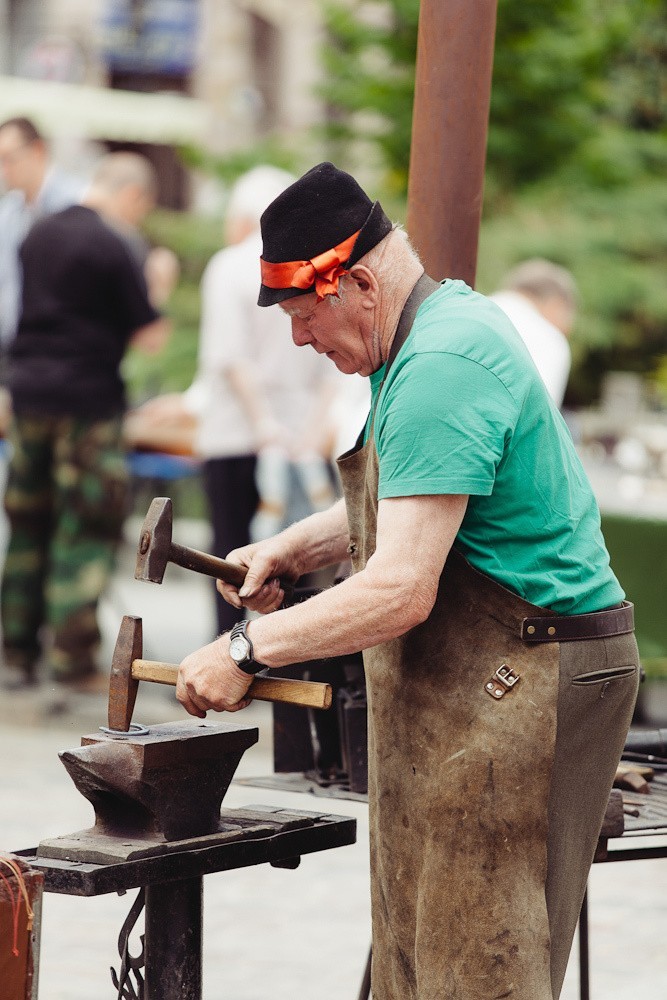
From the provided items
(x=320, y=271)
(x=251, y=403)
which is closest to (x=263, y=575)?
(x=320, y=271)

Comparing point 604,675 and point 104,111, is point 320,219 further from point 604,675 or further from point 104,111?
point 104,111

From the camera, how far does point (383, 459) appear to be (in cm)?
255

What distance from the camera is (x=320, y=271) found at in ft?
8.62

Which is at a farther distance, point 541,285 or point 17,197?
point 17,197

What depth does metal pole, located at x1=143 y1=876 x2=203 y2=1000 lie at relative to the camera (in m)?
2.86

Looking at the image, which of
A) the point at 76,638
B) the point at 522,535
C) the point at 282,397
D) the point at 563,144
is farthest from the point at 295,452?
the point at 563,144

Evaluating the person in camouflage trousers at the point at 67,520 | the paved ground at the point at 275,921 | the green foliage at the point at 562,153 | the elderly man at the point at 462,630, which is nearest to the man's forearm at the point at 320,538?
the elderly man at the point at 462,630

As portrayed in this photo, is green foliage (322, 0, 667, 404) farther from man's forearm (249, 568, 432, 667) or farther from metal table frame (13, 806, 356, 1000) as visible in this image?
man's forearm (249, 568, 432, 667)

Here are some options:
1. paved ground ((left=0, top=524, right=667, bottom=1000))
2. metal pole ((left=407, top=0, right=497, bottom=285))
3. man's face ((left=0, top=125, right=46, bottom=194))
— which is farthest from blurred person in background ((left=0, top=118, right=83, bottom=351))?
metal pole ((left=407, top=0, right=497, bottom=285))

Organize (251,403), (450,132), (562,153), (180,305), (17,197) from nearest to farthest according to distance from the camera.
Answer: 1. (450,132)
2. (251,403)
3. (17,197)
4. (562,153)
5. (180,305)

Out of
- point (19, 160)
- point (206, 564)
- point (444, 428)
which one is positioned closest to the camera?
point (444, 428)

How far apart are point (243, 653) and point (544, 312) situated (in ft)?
14.5

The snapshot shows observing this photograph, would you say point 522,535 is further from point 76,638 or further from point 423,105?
point 76,638

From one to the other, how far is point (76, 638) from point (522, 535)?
4506 millimetres
